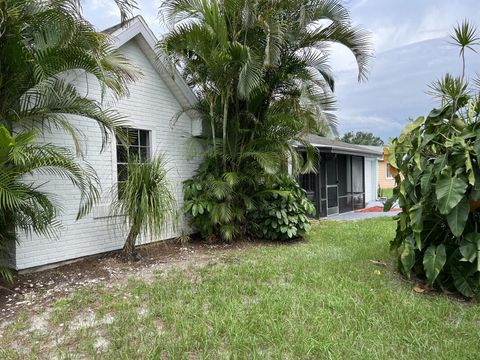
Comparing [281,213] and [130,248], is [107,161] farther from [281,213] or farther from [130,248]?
[281,213]

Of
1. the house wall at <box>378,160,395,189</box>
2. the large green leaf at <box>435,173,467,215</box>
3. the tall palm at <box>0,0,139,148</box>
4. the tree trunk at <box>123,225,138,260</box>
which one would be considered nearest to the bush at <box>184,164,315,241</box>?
the tree trunk at <box>123,225,138,260</box>

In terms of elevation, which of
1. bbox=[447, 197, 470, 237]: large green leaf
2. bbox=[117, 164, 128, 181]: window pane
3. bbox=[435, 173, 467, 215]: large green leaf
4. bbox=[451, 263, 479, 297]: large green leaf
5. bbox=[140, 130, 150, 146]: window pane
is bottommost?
bbox=[451, 263, 479, 297]: large green leaf

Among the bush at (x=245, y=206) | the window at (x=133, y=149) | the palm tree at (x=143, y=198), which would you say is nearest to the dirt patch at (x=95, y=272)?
the bush at (x=245, y=206)

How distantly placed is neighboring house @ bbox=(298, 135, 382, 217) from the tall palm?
24.0ft

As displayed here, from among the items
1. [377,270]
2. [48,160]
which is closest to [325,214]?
[377,270]

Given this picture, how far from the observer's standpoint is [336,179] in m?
14.3

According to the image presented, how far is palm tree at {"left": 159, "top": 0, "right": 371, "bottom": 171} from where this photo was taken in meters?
6.58

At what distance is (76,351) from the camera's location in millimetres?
2971

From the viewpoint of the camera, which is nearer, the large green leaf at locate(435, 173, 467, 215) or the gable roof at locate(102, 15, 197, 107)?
the large green leaf at locate(435, 173, 467, 215)

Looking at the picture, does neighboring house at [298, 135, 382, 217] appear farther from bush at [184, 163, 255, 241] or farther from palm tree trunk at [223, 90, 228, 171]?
palm tree trunk at [223, 90, 228, 171]

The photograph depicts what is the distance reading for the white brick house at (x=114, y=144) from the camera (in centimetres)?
559

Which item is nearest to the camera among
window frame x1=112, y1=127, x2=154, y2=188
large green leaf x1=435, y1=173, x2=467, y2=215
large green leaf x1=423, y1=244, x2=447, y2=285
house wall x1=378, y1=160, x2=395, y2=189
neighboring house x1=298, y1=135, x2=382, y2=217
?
large green leaf x1=435, y1=173, x2=467, y2=215

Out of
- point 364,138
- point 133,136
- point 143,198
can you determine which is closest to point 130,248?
point 143,198

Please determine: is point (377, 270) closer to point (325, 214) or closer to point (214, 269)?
point (214, 269)
